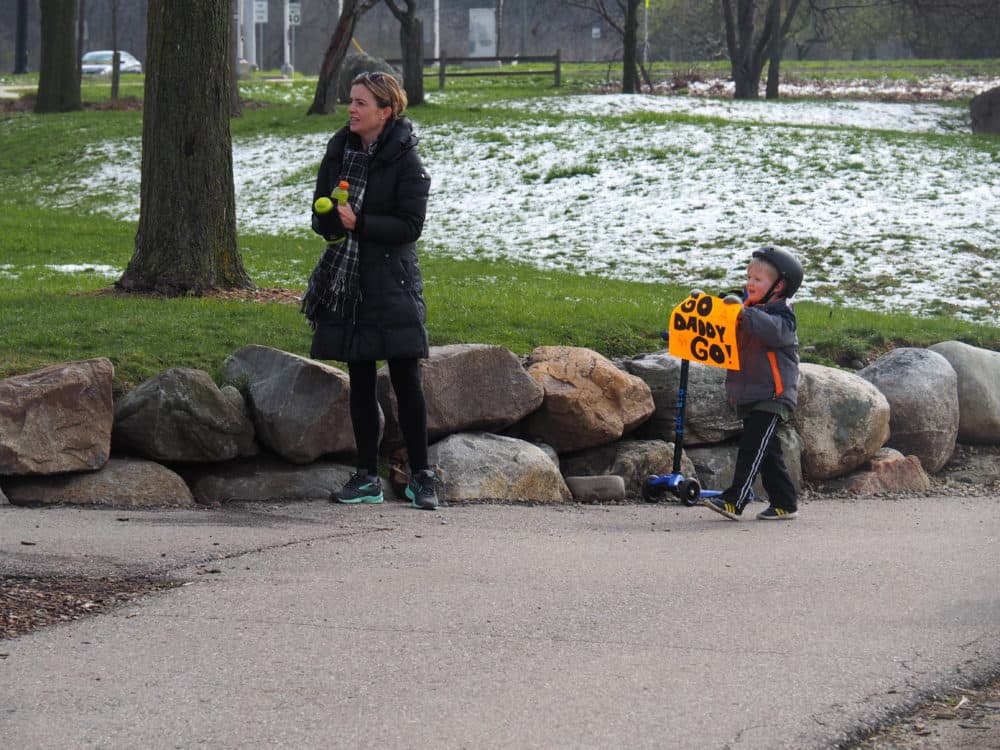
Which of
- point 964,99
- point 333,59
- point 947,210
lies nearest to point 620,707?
point 947,210

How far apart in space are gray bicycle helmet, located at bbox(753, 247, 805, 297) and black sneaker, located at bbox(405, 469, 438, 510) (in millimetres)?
2107

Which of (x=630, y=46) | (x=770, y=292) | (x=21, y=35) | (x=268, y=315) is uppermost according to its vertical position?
(x=21, y=35)

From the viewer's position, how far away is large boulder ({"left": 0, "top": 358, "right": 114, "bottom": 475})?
680 centimetres

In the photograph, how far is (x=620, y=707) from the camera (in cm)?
A: 387

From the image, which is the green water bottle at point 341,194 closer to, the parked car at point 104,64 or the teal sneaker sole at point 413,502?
the teal sneaker sole at point 413,502

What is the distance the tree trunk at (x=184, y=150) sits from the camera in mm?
10094

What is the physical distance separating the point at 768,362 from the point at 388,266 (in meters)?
2.12

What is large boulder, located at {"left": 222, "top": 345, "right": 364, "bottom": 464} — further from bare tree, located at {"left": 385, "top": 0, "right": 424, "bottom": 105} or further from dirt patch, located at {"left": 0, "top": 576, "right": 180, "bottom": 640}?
bare tree, located at {"left": 385, "top": 0, "right": 424, "bottom": 105}

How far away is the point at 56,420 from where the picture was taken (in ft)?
22.7

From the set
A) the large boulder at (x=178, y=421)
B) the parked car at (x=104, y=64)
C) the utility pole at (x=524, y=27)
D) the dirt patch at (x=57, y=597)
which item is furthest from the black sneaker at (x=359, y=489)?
the utility pole at (x=524, y=27)

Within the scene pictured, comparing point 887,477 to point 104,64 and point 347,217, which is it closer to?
point 347,217

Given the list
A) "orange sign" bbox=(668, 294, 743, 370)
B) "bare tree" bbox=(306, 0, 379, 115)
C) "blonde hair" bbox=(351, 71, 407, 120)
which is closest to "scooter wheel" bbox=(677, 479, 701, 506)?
"orange sign" bbox=(668, 294, 743, 370)

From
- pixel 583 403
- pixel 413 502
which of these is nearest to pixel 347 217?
pixel 413 502

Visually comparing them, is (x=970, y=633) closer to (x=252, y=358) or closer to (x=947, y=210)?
(x=252, y=358)
